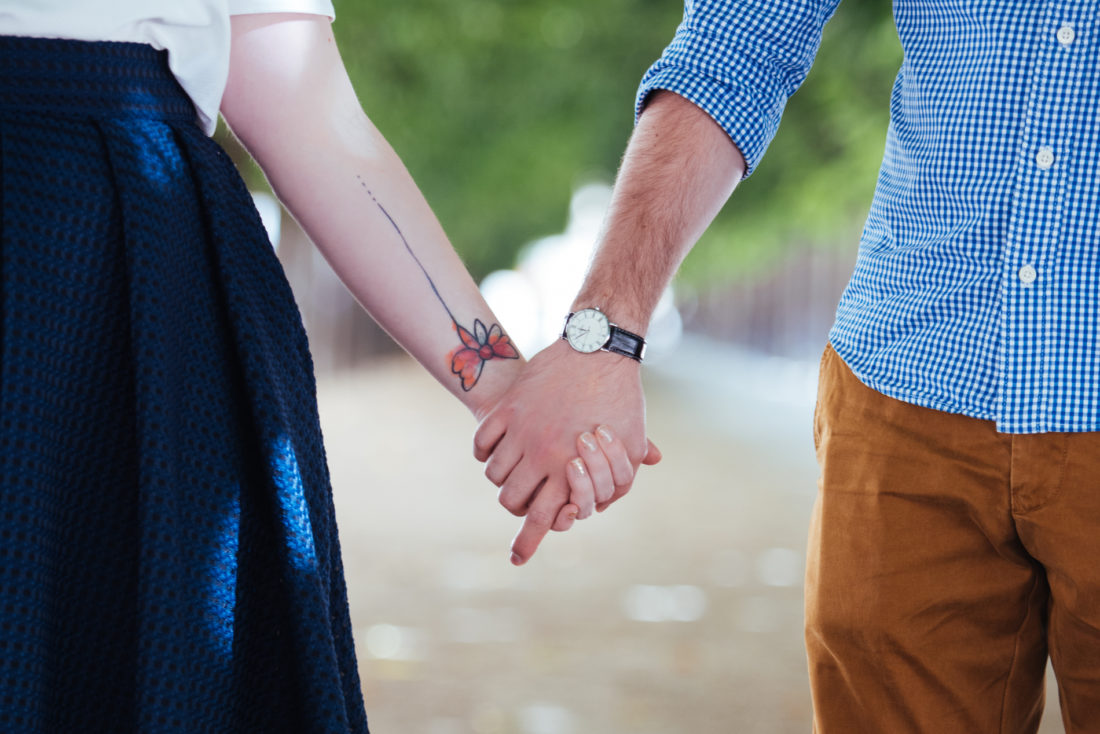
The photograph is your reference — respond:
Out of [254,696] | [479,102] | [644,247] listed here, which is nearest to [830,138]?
[479,102]

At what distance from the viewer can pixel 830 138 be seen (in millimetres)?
14734

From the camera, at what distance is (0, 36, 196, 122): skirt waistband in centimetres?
146

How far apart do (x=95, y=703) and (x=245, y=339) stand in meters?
0.46

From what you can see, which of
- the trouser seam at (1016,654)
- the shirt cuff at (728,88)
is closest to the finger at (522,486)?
the shirt cuff at (728,88)

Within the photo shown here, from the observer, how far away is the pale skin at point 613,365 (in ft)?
7.43

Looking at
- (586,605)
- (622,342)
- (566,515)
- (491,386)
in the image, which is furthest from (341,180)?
(586,605)

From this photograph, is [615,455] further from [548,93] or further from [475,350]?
[548,93]

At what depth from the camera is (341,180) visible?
1.96m

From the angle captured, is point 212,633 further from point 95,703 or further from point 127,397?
point 127,397

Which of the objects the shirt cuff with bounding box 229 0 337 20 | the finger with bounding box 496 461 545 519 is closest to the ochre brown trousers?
the finger with bounding box 496 461 545 519

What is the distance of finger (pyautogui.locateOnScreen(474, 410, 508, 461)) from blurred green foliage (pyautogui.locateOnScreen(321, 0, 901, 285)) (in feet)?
24.0

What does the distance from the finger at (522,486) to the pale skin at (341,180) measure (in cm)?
27

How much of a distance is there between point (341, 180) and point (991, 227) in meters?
1.00

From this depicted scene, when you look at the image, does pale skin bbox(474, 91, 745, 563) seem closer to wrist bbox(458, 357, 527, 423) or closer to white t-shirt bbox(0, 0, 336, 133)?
wrist bbox(458, 357, 527, 423)
